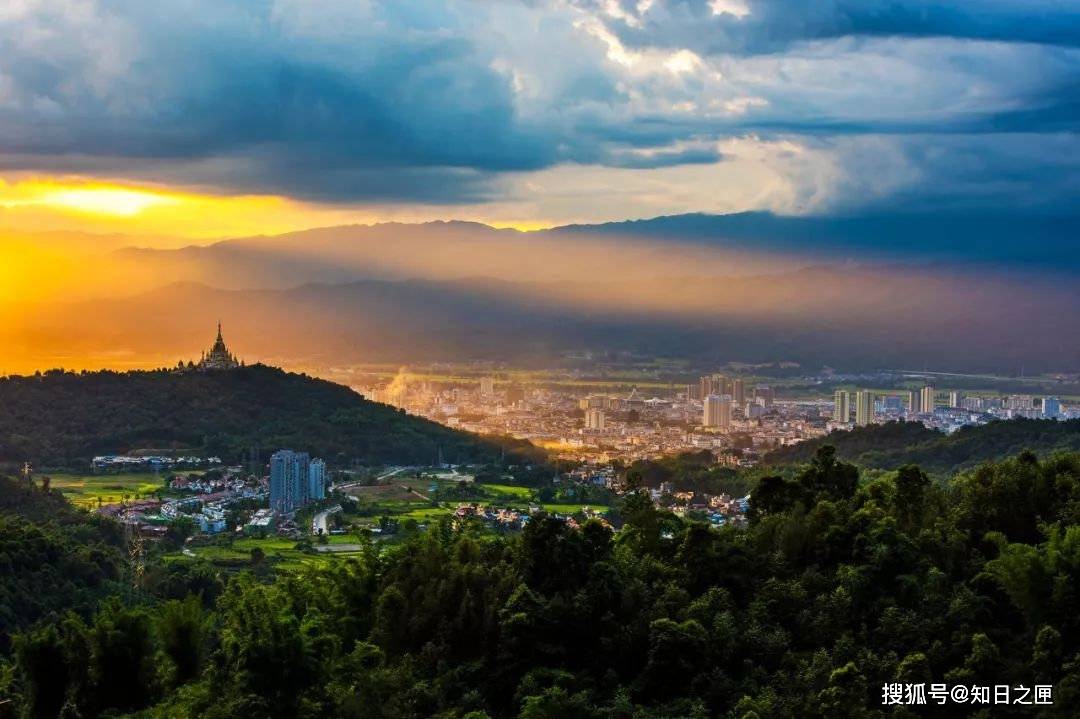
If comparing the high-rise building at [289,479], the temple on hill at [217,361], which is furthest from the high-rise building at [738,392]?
the high-rise building at [289,479]

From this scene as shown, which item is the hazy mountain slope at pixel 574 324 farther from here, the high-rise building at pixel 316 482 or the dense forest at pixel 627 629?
the dense forest at pixel 627 629

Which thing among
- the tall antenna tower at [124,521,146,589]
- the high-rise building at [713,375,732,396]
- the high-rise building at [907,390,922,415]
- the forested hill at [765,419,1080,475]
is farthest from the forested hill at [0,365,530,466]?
the high-rise building at [907,390,922,415]

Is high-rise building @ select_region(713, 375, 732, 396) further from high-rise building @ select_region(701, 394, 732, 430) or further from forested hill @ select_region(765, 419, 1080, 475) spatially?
forested hill @ select_region(765, 419, 1080, 475)

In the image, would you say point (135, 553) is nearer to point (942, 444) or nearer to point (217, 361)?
point (942, 444)

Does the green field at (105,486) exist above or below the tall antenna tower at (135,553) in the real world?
above

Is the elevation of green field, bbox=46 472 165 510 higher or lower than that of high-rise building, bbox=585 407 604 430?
lower

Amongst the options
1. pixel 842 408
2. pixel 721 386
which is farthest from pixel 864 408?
pixel 721 386

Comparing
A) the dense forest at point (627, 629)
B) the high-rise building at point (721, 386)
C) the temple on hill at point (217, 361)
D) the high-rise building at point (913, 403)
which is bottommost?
the dense forest at point (627, 629)
